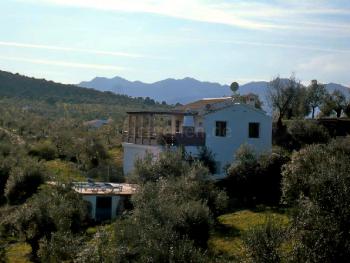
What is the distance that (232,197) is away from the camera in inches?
1642

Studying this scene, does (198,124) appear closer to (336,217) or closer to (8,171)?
(8,171)

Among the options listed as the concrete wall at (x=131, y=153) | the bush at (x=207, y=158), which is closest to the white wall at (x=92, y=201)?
the bush at (x=207, y=158)

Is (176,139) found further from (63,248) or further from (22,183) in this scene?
(63,248)

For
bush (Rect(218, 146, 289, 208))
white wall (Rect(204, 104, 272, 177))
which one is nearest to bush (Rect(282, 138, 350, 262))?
bush (Rect(218, 146, 289, 208))

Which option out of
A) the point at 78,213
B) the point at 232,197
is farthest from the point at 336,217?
the point at 232,197

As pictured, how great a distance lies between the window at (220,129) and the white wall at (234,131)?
0.93ft

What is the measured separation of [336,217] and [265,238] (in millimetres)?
2438

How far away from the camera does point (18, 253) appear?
3525cm

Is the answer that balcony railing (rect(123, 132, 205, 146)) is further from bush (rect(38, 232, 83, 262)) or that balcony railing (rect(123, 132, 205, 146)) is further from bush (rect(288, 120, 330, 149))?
bush (rect(38, 232, 83, 262))

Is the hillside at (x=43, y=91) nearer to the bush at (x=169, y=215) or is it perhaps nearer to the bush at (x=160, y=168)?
the bush at (x=160, y=168)

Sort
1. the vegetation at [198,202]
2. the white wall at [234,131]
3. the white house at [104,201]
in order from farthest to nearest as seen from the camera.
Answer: the white wall at [234,131] < the white house at [104,201] < the vegetation at [198,202]

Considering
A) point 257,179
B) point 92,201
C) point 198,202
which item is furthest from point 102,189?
point 198,202

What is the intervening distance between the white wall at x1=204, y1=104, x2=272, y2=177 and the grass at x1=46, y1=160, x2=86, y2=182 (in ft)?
38.3

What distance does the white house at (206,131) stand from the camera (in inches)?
2000
